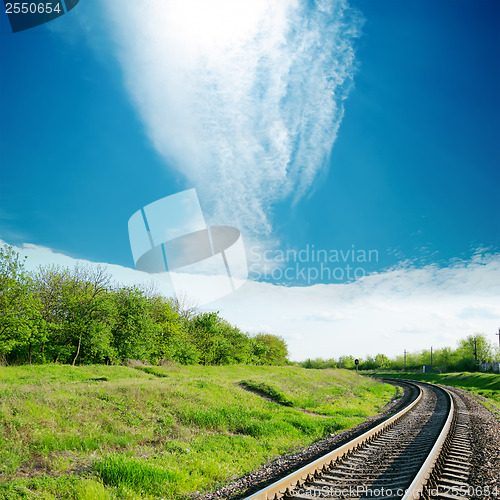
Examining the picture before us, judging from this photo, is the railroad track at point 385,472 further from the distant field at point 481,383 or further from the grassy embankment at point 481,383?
the distant field at point 481,383

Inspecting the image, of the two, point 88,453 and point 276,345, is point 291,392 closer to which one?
point 88,453

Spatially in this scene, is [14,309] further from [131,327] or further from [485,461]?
[485,461]

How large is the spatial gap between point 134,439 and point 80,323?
2600 centimetres

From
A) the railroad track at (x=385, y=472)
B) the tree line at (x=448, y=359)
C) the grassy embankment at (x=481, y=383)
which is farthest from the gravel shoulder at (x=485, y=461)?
the tree line at (x=448, y=359)

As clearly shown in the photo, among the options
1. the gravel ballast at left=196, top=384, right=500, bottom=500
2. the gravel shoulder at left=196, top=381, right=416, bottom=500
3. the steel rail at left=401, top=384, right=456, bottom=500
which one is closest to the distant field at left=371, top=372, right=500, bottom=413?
the gravel ballast at left=196, top=384, right=500, bottom=500

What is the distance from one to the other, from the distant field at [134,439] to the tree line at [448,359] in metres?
84.3

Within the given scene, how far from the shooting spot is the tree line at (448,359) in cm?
8688

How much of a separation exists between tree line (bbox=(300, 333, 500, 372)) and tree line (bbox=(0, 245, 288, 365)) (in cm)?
6969

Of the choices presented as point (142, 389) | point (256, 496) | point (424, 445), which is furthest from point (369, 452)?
point (142, 389)

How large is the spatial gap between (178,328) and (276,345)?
51064 mm

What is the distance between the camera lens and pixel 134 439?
9.72m

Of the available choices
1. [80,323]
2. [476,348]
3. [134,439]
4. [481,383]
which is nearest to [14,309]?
[80,323]

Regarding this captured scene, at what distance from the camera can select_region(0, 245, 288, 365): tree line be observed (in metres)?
27.5

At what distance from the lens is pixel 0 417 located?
8797mm
